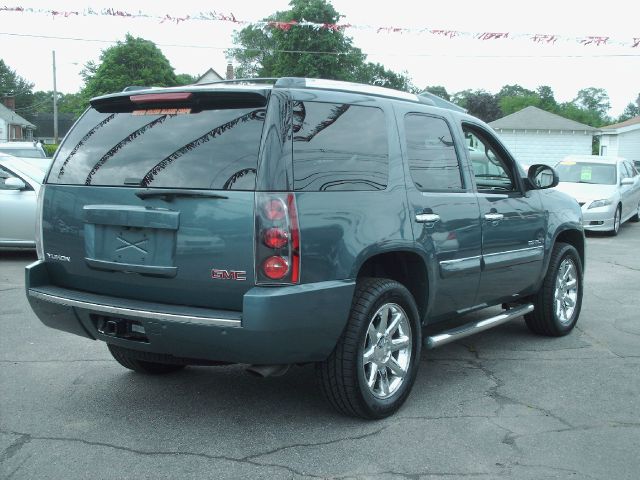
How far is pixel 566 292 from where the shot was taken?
21.9ft

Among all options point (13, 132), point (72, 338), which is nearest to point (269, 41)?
point (13, 132)

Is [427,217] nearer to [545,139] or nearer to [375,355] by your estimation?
[375,355]

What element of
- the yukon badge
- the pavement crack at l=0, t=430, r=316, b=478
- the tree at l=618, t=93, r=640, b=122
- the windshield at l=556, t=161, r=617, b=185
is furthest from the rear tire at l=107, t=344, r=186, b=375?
the tree at l=618, t=93, r=640, b=122

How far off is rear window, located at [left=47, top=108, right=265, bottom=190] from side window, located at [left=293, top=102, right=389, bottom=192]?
0.25 meters

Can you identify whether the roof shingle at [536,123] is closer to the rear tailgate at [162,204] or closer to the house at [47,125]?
the rear tailgate at [162,204]

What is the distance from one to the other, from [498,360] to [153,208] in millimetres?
3092

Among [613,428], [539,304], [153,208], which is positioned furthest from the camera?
[539,304]

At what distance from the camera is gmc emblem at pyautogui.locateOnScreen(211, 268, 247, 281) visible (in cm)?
375

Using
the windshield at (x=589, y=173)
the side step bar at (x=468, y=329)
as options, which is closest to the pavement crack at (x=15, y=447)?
the side step bar at (x=468, y=329)

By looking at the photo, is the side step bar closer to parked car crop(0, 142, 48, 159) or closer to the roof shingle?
parked car crop(0, 142, 48, 159)

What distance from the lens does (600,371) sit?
5.48 m

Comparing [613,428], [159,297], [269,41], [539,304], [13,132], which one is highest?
[269,41]

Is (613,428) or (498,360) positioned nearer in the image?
(613,428)

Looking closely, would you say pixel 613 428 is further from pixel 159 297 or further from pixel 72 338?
pixel 72 338
